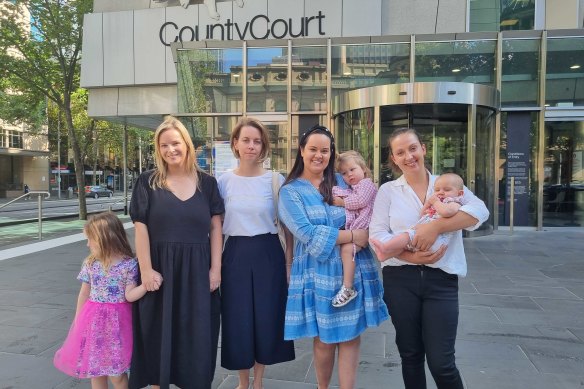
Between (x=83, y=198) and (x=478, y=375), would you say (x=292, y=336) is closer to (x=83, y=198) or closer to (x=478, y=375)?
(x=478, y=375)

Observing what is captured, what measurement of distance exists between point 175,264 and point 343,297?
98cm

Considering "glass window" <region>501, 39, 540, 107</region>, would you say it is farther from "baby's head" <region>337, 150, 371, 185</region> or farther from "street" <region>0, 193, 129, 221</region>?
"street" <region>0, 193, 129, 221</region>

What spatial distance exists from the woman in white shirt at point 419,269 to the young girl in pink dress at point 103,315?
1.46 meters

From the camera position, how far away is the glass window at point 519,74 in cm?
1159

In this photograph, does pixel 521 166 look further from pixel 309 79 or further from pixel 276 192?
pixel 276 192

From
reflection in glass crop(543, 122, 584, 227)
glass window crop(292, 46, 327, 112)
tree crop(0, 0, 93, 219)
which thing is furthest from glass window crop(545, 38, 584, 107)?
tree crop(0, 0, 93, 219)

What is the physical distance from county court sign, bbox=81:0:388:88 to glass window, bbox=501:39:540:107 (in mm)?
3710

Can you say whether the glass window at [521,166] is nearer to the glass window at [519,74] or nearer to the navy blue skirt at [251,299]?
the glass window at [519,74]

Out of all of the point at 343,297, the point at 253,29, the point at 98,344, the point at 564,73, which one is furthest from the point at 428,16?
the point at 98,344

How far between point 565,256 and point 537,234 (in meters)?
3.11

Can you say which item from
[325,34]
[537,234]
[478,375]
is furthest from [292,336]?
[325,34]

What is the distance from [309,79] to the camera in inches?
495

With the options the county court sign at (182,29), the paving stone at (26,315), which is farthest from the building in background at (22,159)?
the paving stone at (26,315)

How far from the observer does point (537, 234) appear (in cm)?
1080
